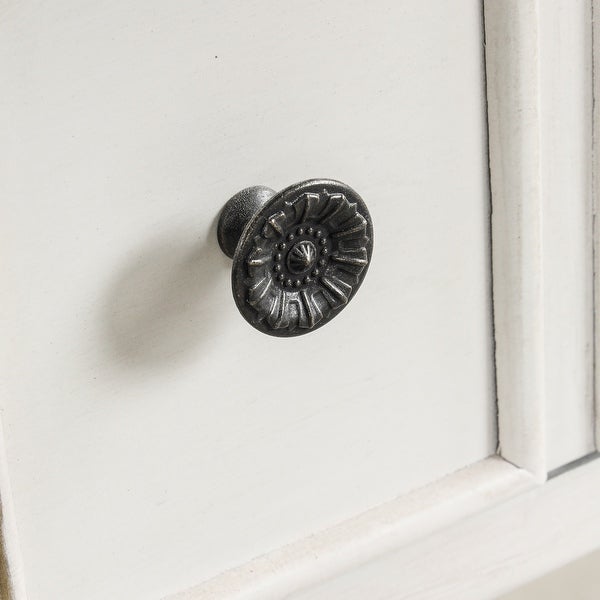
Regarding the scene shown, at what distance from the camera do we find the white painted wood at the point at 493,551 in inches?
16.7

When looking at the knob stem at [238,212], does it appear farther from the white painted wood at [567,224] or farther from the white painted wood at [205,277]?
the white painted wood at [567,224]

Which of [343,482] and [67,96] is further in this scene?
[343,482]

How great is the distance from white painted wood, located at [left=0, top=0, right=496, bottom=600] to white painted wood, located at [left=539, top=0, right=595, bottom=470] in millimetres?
38

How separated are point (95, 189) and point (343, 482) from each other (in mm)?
173

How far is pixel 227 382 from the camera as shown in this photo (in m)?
0.36

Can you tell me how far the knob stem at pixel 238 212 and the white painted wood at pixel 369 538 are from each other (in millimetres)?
141

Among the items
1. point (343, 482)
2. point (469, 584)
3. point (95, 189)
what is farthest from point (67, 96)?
point (469, 584)

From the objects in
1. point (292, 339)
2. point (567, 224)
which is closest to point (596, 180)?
point (567, 224)

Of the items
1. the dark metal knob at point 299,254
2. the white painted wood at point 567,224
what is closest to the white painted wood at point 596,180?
the white painted wood at point 567,224

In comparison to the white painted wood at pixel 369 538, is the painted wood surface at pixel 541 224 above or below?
above

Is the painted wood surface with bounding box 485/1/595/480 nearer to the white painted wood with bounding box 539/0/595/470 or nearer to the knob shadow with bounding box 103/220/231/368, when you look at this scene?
the white painted wood with bounding box 539/0/595/470

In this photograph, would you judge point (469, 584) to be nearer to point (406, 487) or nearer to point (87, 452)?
point (406, 487)

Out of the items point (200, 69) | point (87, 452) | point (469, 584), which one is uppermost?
point (200, 69)

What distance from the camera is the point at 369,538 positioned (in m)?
0.41
